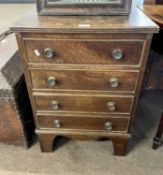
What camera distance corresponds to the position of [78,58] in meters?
0.99

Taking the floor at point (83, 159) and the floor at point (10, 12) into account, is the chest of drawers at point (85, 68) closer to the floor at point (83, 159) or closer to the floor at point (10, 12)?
the floor at point (83, 159)

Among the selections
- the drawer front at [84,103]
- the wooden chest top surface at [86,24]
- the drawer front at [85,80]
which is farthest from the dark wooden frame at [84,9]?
the drawer front at [84,103]

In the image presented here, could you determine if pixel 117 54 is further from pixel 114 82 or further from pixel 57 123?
pixel 57 123

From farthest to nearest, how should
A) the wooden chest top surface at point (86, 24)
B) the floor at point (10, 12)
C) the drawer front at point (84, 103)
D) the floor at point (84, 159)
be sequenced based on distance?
the floor at point (10, 12)
the floor at point (84, 159)
the drawer front at point (84, 103)
the wooden chest top surface at point (86, 24)

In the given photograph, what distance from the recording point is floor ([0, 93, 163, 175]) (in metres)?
1.35

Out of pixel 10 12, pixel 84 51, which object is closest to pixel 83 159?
pixel 84 51

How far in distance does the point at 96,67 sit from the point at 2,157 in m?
0.94

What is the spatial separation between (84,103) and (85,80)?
6.4 inches

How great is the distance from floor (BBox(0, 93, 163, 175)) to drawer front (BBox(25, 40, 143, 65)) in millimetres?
743

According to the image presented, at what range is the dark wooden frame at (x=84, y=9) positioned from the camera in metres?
1.00

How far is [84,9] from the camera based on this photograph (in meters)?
1.01

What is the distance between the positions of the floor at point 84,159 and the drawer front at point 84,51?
74 centimetres

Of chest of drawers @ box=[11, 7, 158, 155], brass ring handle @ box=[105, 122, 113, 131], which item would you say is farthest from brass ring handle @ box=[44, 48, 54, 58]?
brass ring handle @ box=[105, 122, 113, 131]

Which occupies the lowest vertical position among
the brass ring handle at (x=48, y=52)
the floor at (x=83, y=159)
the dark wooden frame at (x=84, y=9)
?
the floor at (x=83, y=159)
